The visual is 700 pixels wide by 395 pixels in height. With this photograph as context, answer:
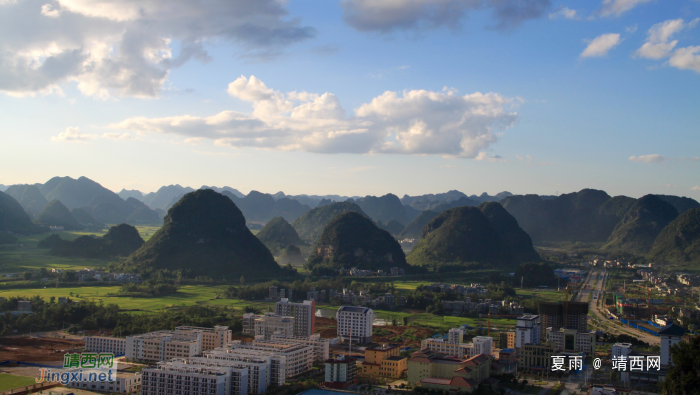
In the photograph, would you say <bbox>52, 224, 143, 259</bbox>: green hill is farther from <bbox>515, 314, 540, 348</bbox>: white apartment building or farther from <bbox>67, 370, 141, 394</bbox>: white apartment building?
<bbox>515, 314, 540, 348</bbox>: white apartment building

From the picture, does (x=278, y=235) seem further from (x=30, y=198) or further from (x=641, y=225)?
(x=30, y=198)

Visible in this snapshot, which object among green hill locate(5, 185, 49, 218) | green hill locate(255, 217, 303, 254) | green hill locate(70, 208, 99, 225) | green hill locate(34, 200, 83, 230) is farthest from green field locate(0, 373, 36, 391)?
green hill locate(5, 185, 49, 218)

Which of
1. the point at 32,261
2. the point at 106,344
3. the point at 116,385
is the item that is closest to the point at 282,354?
the point at 116,385

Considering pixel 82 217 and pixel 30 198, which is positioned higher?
pixel 30 198

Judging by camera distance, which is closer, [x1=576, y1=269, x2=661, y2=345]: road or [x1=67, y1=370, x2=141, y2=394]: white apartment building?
[x1=67, y1=370, x2=141, y2=394]: white apartment building

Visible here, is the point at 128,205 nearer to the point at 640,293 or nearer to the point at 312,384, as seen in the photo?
the point at 640,293

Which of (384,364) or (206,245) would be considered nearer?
(384,364)

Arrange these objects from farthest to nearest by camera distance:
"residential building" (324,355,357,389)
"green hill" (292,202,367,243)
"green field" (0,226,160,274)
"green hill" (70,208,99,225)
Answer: "green hill" (70,208,99,225), "green hill" (292,202,367,243), "green field" (0,226,160,274), "residential building" (324,355,357,389)
